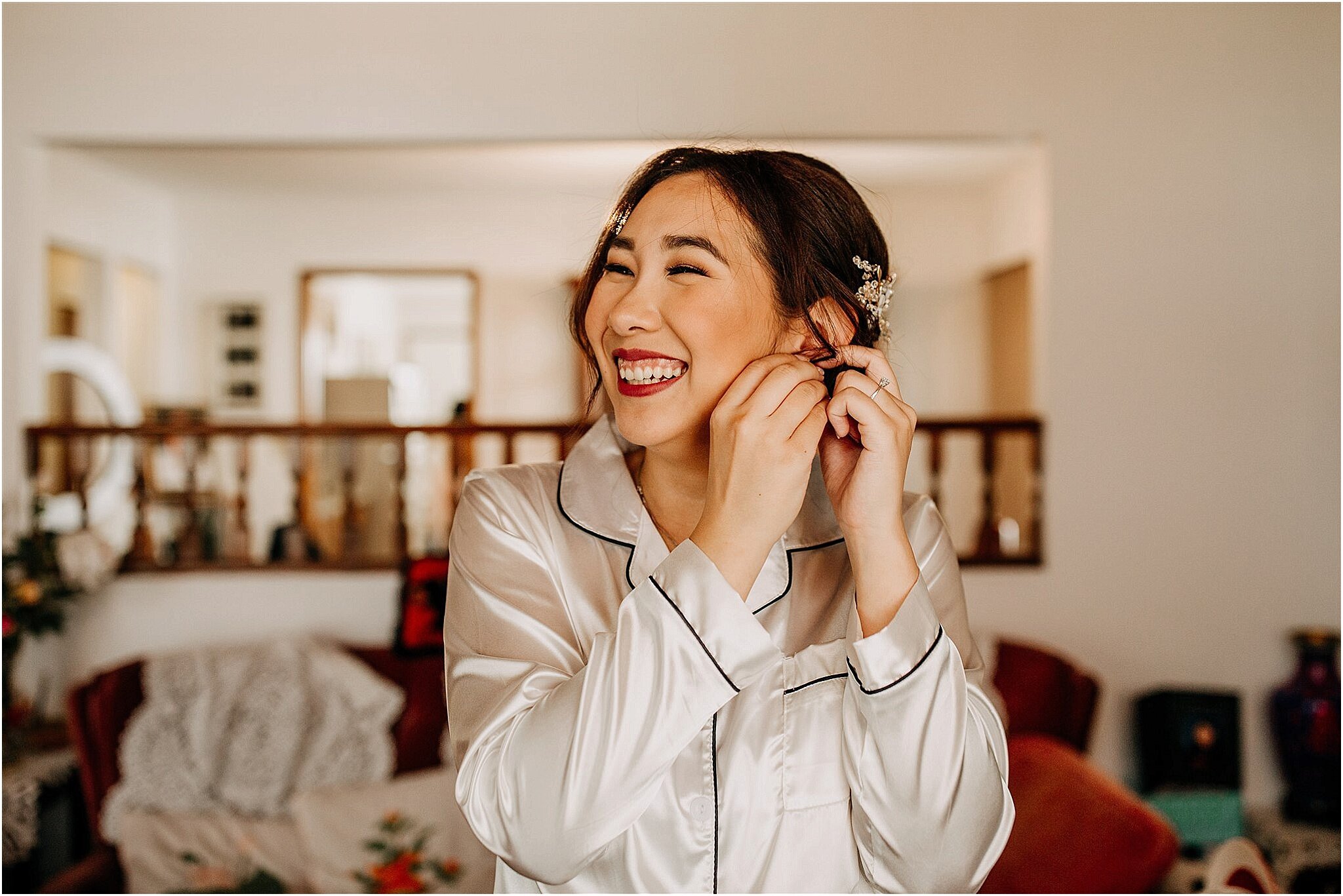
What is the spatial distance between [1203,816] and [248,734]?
9.43 feet

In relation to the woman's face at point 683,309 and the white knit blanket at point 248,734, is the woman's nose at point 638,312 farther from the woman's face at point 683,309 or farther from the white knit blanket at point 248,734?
the white knit blanket at point 248,734

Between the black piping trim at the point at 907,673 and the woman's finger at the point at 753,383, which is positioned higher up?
the woman's finger at the point at 753,383

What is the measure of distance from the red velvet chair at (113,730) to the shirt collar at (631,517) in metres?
2.15

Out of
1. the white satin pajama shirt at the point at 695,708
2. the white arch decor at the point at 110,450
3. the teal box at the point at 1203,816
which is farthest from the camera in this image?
the white arch decor at the point at 110,450

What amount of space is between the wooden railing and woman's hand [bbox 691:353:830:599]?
500 millimetres

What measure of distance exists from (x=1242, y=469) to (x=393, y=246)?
195 inches

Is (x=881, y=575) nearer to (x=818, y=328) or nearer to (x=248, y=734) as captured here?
(x=818, y=328)

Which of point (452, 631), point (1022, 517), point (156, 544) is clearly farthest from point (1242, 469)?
point (156, 544)

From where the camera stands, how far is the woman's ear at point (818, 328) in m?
1.12

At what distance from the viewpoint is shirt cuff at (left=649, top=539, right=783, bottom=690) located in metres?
0.88

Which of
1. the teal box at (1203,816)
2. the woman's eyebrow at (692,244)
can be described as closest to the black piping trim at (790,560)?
the woman's eyebrow at (692,244)

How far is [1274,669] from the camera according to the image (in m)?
3.57

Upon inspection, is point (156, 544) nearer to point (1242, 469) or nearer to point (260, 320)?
point (260, 320)

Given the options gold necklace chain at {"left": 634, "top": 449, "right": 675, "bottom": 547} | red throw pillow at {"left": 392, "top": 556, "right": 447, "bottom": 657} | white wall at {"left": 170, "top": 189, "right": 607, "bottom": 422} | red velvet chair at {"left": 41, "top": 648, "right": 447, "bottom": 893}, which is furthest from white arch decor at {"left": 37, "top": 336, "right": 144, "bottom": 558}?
gold necklace chain at {"left": 634, "top": 449, "right": 675, "bottom": 547}
